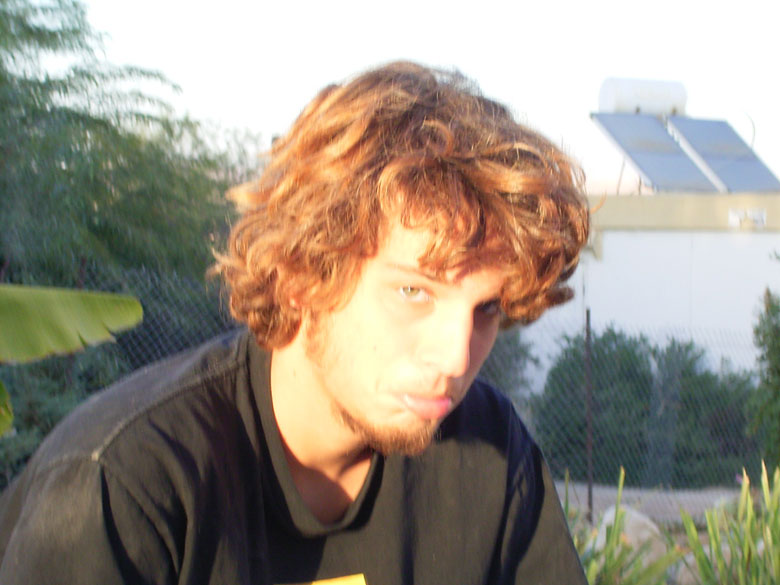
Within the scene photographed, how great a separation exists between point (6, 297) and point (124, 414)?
0.51 m

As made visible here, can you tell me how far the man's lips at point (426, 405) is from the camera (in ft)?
4.50

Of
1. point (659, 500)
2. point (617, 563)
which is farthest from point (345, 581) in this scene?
point (659, 500)

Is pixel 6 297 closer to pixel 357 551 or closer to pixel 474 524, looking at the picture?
pixel 357 551

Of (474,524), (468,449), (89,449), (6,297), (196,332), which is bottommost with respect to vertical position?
(196,332)

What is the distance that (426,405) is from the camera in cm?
137

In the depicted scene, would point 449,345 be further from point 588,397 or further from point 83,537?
point 588,397

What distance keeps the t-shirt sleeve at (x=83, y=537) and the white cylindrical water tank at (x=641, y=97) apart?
13.0m

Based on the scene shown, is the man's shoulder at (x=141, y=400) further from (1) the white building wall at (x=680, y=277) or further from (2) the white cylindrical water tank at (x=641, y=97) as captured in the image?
(2) the white cylindrical water tank at (x=641, y=97)

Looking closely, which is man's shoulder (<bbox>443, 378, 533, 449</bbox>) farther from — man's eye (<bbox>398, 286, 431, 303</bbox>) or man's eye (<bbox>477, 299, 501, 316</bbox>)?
man's eye (<bbox>398, 286, 431, 303</bbox>)

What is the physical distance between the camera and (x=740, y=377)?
8094 millimetres

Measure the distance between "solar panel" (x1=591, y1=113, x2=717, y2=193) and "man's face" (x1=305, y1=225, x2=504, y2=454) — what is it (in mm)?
10875

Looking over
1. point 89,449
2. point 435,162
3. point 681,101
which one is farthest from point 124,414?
point 681,101

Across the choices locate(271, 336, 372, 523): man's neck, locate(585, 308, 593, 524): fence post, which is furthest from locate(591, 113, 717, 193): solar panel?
locate(271, 336, 372, 523): man's neck

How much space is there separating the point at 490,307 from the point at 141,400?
2.07 feet
